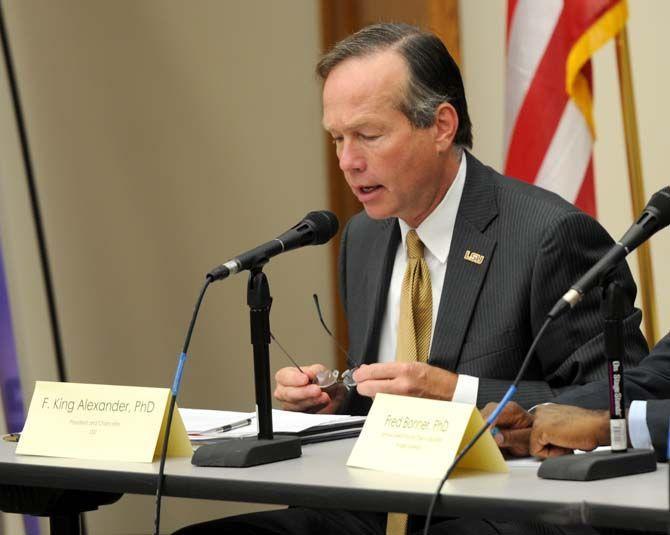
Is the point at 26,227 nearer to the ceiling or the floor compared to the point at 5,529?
nearer to the ceiling

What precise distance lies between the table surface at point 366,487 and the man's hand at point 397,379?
Result: 4.6 inches

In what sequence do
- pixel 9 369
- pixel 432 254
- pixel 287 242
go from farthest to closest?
1. pixel 9 369
2. pixel 432 254
3. pixel 287 242

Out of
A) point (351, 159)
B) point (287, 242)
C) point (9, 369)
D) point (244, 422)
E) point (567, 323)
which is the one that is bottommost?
point (9, 369)

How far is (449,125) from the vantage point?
9.15 feet

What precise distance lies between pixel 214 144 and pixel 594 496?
11.3 feet

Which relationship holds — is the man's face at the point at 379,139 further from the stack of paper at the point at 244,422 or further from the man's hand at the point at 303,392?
the stack of paper at the point at 244,422

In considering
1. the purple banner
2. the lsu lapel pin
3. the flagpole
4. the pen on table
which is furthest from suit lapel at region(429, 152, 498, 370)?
the purple banner

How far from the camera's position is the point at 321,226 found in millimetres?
2051

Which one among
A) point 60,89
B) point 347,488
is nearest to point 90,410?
point 347,488

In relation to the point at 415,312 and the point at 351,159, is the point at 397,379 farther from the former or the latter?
the point at 351,159

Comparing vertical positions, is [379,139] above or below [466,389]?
above

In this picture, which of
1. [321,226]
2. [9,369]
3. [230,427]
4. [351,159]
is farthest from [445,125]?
[9,369]

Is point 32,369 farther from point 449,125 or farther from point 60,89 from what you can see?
point 449,125

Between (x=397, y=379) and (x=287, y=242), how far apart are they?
1.26ft
